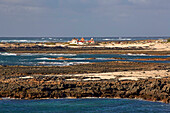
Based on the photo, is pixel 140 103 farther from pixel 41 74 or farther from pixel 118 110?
pixel 41 74

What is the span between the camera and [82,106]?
26.8 meters

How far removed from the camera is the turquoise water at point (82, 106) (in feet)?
84.5

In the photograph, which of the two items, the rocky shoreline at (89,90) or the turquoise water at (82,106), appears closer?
the turquoise water at (82,106)

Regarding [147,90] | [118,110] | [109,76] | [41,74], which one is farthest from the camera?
[41,74]

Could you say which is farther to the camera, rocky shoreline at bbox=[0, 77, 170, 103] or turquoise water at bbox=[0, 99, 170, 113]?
rocky shoreline at bbox=[0, 77, 170, 103]

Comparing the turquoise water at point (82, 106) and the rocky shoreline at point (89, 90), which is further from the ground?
the rocky shoreline at point (89, 90)

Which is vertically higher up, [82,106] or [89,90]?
[89,90]

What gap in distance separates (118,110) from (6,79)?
14061 mm

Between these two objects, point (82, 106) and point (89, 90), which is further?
point (89, 90)

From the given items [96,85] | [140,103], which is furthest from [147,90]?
[96,85]

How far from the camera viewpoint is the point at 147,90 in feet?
97.2

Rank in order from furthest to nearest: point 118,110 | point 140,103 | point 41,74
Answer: point 41,74 → point 140,103 → point 118,110

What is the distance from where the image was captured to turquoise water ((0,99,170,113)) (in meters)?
25.8

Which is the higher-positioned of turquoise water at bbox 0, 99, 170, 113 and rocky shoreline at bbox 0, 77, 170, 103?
rocky shoreline at bbox 0, 77, 170, 103
